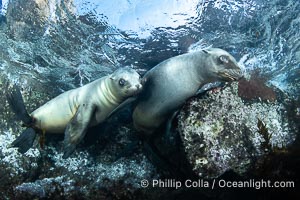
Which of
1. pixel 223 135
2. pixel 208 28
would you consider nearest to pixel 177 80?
pixel 223 135

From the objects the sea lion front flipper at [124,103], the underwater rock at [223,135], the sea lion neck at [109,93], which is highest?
the sea lion neck at [109,93]

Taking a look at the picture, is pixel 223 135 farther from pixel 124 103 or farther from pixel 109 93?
pixel 109 93

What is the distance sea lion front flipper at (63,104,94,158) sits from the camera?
4.62m

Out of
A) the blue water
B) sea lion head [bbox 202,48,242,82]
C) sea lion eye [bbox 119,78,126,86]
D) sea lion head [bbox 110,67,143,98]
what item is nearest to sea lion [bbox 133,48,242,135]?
sea lion head [bbox 202,48,242,82]

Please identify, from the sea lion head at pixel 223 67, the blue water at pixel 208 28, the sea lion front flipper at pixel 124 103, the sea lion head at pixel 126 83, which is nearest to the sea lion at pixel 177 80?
the sea lion head at pixel 223 67

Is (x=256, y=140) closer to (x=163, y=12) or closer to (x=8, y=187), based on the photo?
(x=163, y=12)

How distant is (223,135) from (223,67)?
1030mm

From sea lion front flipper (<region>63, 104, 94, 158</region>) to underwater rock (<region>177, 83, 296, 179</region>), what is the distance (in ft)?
5.12

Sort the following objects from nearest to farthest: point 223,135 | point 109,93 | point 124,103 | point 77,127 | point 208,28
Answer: point 223,135
point 77,127
point 124,103
point 109,93
point 208,28

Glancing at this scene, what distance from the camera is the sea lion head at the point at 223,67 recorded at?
4.45 metres

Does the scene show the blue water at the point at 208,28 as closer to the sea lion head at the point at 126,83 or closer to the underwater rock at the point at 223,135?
the sea lion head at the point at 126,83

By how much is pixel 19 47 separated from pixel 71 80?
1.56m

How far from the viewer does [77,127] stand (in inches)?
187

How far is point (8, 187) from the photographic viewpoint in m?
5.07
